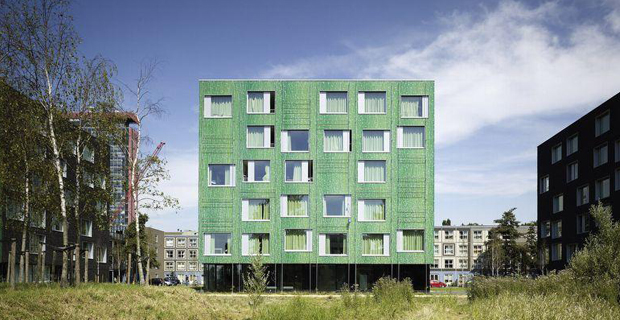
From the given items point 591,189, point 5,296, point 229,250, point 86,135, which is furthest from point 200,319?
point 591,189

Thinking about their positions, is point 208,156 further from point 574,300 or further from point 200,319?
point 574,300

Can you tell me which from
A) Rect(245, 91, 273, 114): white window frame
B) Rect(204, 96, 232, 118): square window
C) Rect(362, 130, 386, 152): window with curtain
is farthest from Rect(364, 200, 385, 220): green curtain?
Rect(204, 96, 232, 118): square window

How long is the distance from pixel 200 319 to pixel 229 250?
75.5ft

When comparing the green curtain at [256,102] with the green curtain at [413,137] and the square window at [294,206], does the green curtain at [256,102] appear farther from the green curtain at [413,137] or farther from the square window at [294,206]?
the green curtain at [413,137]

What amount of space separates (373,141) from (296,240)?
34.8ft

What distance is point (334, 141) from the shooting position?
173 feet

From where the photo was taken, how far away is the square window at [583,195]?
63.8 m

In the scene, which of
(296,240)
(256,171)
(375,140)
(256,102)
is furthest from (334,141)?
(296,240)

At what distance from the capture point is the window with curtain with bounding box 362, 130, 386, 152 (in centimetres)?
5275

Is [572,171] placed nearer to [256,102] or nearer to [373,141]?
[373,141]

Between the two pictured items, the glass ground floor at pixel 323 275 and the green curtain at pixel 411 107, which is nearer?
the glass ground floor at pixel 323 275

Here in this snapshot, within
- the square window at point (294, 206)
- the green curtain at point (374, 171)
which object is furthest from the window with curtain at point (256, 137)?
the green curtain at point (374, 171)

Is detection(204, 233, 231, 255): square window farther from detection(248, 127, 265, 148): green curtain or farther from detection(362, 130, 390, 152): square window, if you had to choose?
detection(362, 130, 390, 152): square window

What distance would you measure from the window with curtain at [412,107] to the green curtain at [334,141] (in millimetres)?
5571
